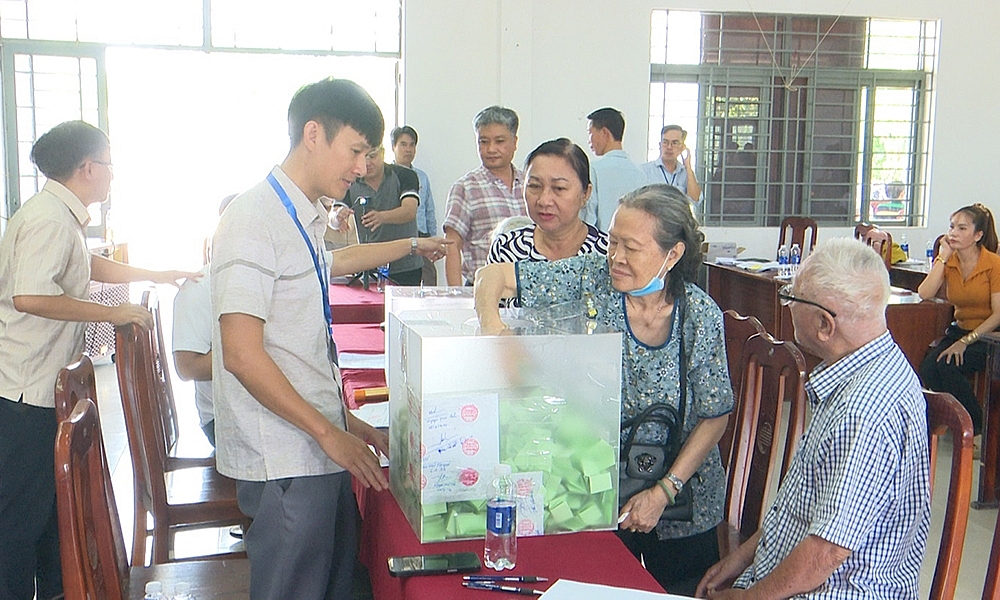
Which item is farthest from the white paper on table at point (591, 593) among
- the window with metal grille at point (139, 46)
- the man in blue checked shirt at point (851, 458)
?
the window with metal grille at point (139, 46)

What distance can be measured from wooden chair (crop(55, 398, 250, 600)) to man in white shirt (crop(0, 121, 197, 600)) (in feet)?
2.50

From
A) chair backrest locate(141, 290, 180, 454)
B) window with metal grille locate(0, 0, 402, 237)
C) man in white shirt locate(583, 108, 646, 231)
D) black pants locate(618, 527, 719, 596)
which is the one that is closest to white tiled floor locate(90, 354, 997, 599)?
chair backrest locate(141, 290, 180, 454)

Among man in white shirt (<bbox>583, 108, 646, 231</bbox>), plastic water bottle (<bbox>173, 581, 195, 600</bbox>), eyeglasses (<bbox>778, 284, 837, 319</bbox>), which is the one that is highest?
man in white shirt (<bbox>583, 108, 646, 231</bbox>)

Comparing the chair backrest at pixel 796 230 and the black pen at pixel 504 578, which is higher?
the chair backrest at pixel 796 230

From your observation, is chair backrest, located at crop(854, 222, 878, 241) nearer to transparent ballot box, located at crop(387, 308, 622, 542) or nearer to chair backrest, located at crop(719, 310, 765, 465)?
chair backrest, located at crop(719, 310, 765, 465)

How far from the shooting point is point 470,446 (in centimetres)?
126

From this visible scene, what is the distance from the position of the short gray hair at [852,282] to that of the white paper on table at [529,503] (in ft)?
1.82

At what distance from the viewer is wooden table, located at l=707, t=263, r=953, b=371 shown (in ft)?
15.1

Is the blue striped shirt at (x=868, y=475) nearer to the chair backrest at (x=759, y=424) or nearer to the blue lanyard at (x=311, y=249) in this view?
the chair backrest at (x=759, y=424)

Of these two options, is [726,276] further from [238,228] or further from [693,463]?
[238,228]

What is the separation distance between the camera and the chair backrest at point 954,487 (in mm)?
1396

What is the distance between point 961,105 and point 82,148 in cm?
738

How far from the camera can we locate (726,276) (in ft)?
21.6

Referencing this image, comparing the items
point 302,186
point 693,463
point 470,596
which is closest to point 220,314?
point 302,186
